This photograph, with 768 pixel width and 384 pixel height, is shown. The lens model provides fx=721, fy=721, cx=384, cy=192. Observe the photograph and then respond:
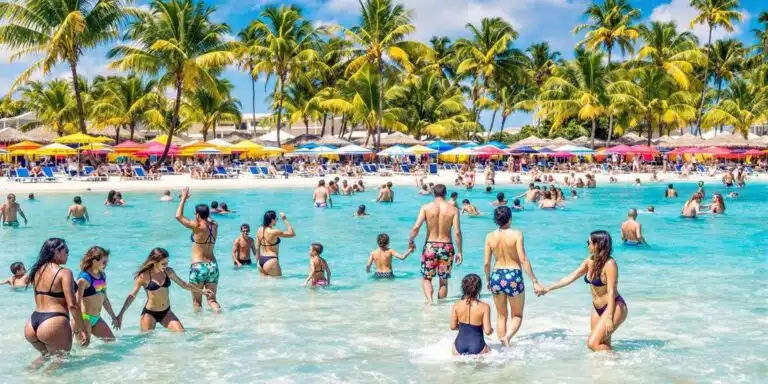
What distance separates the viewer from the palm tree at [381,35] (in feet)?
141

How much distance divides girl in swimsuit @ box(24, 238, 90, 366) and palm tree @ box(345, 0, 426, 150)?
1485 inches

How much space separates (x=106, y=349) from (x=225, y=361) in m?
1.24

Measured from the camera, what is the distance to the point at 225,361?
693cm

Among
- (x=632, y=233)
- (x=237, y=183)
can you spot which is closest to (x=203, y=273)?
(x=632, y=233)

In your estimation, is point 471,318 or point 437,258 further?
point 437,258

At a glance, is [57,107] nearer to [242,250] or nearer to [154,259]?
[242,250]

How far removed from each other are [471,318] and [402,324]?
7.60 feet

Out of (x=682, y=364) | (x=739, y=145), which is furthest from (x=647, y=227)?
(x=739, y=145)

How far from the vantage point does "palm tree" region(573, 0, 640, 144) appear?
160 ft

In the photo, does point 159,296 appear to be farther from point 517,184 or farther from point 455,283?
point 517,184

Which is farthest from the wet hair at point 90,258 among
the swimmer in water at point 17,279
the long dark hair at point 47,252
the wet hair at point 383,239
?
the swimmer in water at point 17,279

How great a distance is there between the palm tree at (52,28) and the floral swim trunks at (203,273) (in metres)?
26.6

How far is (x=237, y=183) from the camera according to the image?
32.1 metres

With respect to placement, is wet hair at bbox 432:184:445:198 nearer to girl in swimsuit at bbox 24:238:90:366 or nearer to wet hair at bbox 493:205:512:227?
wet hair at bbox 493:205:512:227
